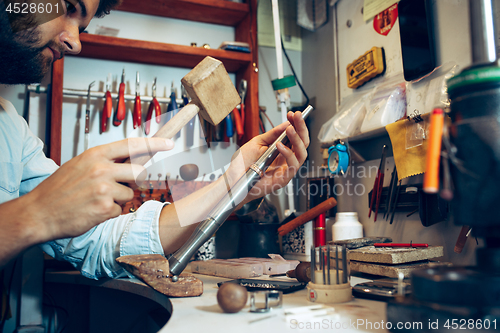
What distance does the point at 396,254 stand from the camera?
2.89 ft

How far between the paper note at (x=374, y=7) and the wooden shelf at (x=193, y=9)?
0.63 meters

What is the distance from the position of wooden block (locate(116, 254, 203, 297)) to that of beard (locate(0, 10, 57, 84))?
562mm

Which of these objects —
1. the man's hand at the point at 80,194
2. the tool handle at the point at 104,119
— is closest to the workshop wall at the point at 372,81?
the man's hand at the point at 80,194

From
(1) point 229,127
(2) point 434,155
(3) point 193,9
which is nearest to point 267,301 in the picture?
(2) point 434,155

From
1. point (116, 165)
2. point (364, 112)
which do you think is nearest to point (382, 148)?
point (364, 112)

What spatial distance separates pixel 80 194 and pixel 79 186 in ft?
0.05

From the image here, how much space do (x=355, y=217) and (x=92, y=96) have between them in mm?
1332

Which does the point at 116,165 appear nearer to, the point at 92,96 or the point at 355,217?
the point at 355,217

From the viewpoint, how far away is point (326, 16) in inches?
70.2

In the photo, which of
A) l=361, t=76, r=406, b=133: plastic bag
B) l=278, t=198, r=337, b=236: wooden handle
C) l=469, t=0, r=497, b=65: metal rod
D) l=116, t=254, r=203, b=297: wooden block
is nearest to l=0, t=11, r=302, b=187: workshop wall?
l=278, t=198, r=337, b=236: wooden handle

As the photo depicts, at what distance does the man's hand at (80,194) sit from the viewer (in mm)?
601

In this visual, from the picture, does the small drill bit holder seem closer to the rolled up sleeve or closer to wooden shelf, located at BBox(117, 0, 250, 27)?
the rolled up sleeve

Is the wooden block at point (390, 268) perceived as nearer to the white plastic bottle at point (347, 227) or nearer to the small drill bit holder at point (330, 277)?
the small drill bit holder at point (330, 277)

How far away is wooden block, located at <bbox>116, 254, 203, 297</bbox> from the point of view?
2.34 ft
